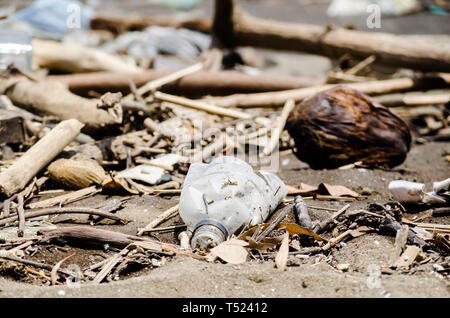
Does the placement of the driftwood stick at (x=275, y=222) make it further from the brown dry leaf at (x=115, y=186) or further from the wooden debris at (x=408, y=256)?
the brown dry leaf at (x=115, y=186)

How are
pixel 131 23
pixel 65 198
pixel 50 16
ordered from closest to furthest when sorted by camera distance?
pixel 65 198
pixel 50 16
pixel 131 23

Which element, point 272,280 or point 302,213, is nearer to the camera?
point 272,280

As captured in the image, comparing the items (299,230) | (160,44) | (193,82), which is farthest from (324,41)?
(299,230)

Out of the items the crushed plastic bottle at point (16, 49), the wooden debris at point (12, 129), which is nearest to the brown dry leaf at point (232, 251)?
the wooden debris at point (12, 129)

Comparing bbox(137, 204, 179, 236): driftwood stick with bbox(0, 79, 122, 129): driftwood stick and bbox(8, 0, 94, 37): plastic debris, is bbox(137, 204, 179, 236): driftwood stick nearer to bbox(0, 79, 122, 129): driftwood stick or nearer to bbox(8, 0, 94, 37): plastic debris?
bbox(0, 79, 122, 129): driftwood stick

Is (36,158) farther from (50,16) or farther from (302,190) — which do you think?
(50,16)
